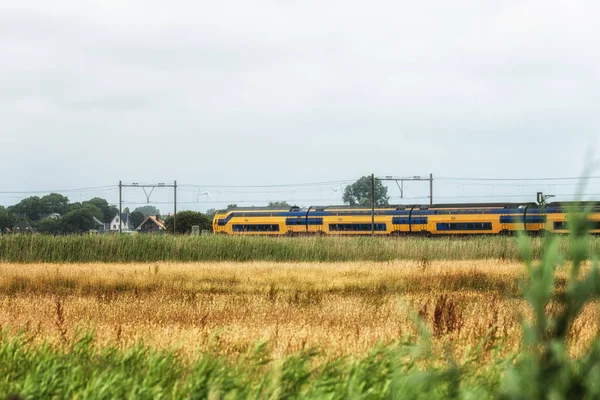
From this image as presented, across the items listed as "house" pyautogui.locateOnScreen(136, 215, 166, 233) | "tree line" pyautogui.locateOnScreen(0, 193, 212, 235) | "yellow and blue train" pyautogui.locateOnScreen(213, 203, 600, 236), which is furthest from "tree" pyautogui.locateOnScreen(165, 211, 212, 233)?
"house" pyautogui.locateOnScreen(136, 215, 166, 233)

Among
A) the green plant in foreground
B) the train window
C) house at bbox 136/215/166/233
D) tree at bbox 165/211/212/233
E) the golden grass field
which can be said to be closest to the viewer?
the green plant in foreground

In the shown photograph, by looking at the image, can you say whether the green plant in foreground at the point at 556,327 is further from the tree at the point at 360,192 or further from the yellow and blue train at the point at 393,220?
the tree at the point at 360,192

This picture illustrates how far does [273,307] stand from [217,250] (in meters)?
20.3

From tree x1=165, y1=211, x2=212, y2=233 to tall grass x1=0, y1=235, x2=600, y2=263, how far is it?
58828 millimetres

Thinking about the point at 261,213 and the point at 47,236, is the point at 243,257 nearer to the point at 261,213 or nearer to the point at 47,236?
the point at 47,236

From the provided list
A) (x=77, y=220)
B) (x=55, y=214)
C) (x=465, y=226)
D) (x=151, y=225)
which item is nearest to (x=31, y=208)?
(x=55, y=214)

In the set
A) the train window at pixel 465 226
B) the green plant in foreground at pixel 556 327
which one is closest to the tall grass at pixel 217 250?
the train window at pixel 465 226

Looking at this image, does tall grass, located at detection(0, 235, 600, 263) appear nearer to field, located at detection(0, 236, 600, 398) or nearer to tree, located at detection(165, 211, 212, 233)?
field, located at detection(0, 236, 600, 398)

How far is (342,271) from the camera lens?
1062 inches

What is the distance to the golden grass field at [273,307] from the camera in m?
10.9

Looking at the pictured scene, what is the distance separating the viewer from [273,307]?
16781 millimetres

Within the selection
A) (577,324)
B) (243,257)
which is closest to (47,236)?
(243,257)

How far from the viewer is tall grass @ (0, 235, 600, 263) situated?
36094 millimetres

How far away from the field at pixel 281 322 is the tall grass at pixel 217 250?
6 cm
